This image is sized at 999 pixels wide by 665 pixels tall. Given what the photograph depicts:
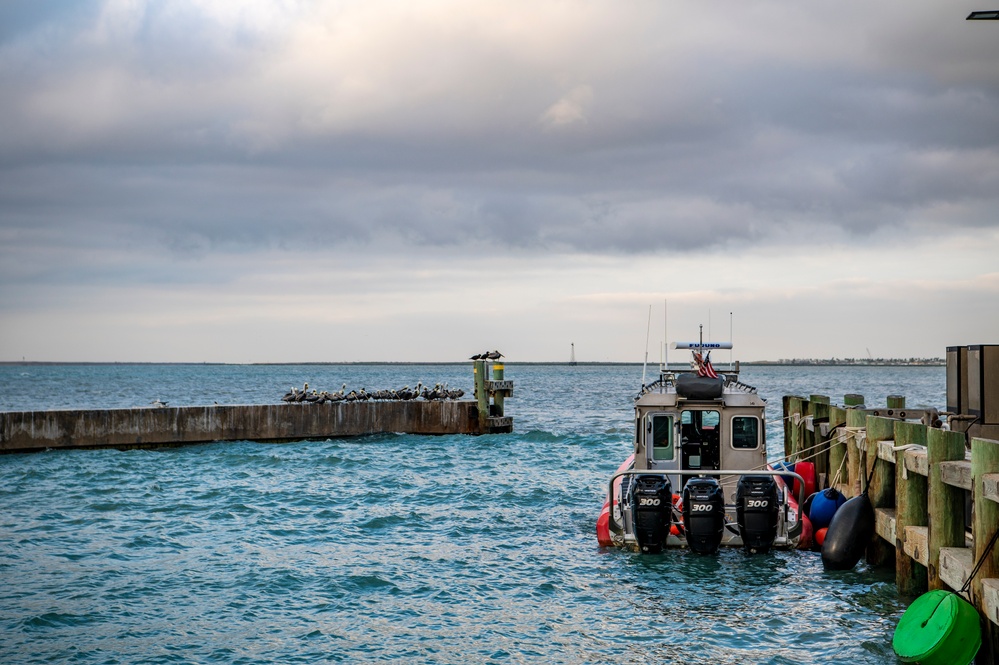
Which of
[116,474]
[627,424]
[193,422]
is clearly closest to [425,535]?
[116,474]

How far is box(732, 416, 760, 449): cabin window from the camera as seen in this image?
682 inches

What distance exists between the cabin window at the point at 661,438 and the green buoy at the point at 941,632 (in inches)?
291

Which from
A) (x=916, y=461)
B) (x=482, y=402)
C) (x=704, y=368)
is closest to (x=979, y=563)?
(x=916, y=461)

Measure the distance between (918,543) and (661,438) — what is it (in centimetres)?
646

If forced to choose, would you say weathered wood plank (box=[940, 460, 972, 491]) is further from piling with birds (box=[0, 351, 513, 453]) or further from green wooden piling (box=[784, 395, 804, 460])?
piling with birds (box=[0, 351, 513, 453])

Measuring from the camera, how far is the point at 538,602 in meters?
14.0

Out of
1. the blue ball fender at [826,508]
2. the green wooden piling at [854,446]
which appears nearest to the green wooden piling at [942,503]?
the green wooden piling at [854,446]

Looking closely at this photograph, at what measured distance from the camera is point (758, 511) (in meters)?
14.6

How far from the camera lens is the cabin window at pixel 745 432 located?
17312 millimetres

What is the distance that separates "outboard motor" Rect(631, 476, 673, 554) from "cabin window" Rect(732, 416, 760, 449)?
2.95 m

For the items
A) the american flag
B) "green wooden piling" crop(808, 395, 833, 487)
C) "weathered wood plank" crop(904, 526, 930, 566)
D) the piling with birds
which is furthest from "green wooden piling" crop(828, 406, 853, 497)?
the piling with birds

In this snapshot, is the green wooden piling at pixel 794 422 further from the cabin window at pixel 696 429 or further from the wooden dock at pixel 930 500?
the wooden dock at pixel 930 500

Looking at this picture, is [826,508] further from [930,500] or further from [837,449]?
[930,500]

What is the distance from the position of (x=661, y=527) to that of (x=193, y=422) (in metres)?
22.5
